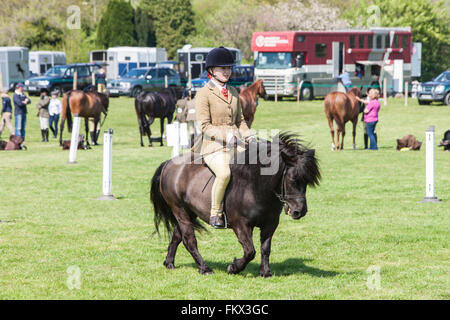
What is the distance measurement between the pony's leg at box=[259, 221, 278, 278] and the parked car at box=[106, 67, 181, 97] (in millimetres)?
41046

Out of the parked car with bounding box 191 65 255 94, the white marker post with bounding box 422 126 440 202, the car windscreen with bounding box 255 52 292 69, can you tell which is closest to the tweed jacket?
the white marker post with bounding box 422 126 440 202

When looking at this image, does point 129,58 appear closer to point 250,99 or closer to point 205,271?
point 250,99

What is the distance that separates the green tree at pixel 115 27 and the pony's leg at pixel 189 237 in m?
71.9

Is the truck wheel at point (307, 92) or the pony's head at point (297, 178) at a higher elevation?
the truck wheel at point (307, 92)

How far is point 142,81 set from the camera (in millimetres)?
50031

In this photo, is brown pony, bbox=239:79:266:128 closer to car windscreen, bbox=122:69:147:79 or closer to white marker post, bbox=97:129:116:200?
white marker post, bbox=97:129:116:200

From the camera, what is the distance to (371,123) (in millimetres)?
25016

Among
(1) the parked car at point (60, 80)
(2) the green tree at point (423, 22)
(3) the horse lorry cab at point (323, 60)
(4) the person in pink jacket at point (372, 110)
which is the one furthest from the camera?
(2) the green tree at point (423, 22)

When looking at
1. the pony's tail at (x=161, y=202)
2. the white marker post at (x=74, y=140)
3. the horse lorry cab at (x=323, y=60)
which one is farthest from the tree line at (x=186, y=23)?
the pony's tail at (x=161, y=202)

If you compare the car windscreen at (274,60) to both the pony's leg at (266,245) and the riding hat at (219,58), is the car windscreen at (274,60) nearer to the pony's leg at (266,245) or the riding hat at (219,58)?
the riding hat at (219,58)

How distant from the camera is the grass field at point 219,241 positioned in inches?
320
